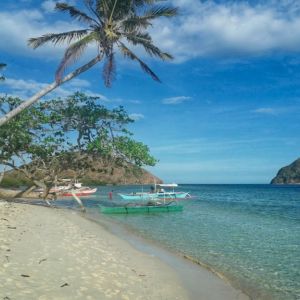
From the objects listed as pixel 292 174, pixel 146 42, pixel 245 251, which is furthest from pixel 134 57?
pixel 292 174

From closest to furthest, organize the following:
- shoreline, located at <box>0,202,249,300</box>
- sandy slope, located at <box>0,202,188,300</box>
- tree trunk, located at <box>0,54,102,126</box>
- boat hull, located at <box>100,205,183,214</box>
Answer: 1. sandy slope, located at <box>0,202,188,300</box>
2. shoreline, located at <box>0,202,249,300</box>
3. tree trunk, located at <box>0,54,102,126</box>
4. boat hull, located at <box>100,205,183,214</box>

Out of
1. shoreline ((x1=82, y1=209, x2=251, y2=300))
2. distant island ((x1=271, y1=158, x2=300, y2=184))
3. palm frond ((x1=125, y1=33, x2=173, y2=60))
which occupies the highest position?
distant island ((x1=271, y1=158, x2=300, y2=184))

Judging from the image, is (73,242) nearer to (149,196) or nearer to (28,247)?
(28,247)

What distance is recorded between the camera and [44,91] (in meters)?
14.6

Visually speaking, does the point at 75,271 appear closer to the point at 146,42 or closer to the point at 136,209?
the point at 146,42

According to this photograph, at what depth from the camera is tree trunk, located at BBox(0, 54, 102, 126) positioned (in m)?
14.4

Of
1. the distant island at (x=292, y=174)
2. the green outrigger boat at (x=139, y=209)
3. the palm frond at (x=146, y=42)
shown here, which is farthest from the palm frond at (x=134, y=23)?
the distant island at (x=292, y=174)

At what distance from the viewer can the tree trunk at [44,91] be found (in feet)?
47.2

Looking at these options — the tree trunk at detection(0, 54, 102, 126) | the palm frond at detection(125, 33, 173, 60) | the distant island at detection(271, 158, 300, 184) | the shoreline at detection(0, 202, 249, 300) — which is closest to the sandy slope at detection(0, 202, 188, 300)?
the shoreline at detection(0, 202, 249, 300)

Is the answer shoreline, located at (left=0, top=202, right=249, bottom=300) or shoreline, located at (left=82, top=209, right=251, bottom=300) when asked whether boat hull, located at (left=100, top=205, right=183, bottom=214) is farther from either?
shoreline, located at (left=0, top=202, right=249, bottom=300)

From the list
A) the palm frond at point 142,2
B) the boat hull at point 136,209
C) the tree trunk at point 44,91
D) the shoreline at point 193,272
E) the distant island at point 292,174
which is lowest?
the shoreline at point 193,272

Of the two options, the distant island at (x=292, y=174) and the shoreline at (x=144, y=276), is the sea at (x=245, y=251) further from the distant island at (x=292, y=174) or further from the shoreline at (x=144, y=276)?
the distant island at (x=292, y=174)

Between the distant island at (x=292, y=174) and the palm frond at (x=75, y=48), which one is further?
the distant island at (x=292, y=174)

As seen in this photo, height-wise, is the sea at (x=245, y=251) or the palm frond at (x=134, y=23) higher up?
the palm frond at (x=134, y=23)
